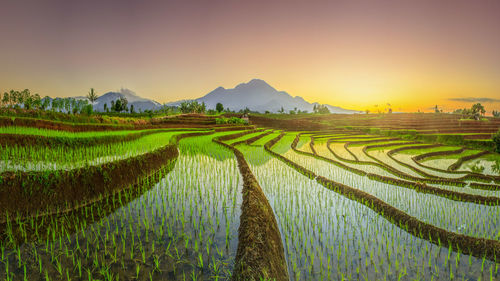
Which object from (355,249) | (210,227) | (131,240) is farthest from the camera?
(210,227)

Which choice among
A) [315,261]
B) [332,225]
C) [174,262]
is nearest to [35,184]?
[174,262]

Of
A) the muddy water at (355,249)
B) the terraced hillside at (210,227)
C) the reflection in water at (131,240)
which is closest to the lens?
the reflection in water at (131,240)

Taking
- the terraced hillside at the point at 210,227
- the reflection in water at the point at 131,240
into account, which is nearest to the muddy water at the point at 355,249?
the terraced hillside at the point at 210,227

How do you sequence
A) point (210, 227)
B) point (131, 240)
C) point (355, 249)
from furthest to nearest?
point (210, 227) < point (355, 249) < point (131, 240)

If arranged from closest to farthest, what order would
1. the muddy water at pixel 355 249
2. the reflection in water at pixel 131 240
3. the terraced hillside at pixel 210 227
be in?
1. the reflection in water at pixel 131 240
2. the terraced hillside at pixel 210 227
3. the muddy water at pixel 355 249

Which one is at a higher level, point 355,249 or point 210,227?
point 210,227

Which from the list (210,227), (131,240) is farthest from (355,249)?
(131,240)

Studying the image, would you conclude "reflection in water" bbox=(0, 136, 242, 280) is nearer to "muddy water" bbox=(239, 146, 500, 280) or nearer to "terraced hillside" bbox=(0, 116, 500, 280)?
"terraced hillside" bbox=(0, 116, 500, 280)

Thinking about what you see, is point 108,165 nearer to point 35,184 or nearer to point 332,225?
point 35,184

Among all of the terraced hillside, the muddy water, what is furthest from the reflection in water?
the muddy water

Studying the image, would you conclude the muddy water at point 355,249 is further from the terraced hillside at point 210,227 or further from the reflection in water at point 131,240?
the reflection in water at point 131,240

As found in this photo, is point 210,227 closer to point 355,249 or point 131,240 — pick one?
point 131,240

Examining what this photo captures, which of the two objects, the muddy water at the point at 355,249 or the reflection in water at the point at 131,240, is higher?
the reflection in water at the point at 131,240

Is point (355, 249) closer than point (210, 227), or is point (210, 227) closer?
point (355, 249)
